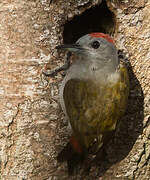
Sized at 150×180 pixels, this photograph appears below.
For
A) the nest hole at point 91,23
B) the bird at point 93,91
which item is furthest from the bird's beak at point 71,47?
the nest hole at point 91,23

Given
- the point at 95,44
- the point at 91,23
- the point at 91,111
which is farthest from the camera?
the point at 91,23

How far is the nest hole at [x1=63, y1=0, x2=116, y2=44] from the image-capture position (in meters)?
3.51

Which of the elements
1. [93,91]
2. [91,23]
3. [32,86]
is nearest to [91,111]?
[93,91]

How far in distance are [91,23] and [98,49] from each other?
565 mm

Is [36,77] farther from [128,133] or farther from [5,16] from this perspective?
[128,133]

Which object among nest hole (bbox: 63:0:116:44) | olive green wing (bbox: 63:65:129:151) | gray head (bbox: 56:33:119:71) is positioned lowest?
olive green wing (bbox: 63:65:129:151)

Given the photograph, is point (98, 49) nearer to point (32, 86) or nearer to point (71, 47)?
point (71, 47)

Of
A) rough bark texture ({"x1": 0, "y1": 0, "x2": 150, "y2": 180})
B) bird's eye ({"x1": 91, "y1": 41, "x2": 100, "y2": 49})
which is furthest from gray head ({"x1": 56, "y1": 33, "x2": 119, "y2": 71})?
rough bark texture ({"x1": 0, "y1": 0, "x2": 150, "y2": 180})

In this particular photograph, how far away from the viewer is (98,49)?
11.2ft

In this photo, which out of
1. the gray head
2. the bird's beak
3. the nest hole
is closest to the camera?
the bird's beak

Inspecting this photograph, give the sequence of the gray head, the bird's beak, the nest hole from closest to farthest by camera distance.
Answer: the bird's beak → the gray head → the nest hole

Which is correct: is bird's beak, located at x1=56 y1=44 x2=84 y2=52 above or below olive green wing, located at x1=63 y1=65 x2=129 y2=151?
above

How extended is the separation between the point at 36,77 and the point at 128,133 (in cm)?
92

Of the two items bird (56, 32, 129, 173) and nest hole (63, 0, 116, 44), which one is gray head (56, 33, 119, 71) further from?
nest hole (63, 0, 116, 44)
